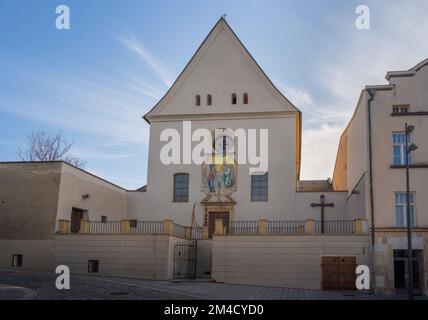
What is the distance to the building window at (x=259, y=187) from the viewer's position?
32.5m

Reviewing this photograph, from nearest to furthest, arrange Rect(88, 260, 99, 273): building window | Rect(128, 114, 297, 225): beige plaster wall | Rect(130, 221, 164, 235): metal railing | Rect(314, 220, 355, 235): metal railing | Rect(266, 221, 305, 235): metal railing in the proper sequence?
Rect(88, 260, 99, 273): building window < Rect(314, 220, 355, 235): metal railing < Rect(266, 221, 305, 235): metal railing < Rect(130, 221, 164, 235): metal railing < Rect(128, 114, 297, 225): beige plaster wall

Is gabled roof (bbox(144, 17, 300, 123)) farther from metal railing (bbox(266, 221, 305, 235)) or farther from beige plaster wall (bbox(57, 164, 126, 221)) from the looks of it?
metal railing (bbox(266, 221, 305, 235))

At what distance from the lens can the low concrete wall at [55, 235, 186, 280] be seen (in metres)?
25.0

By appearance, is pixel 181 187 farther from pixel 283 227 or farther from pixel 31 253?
pixel 31 253

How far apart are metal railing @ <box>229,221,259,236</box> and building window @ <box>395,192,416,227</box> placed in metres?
8.25

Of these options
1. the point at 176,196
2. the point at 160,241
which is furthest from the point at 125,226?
the point at 176,196

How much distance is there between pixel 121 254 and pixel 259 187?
10.8 m

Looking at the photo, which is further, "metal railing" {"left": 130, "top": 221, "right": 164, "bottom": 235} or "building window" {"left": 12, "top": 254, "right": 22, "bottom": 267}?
"metal railing" {"left": 130, "top": 221, "right": 164, "bottom": 235}

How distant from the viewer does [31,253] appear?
26016mm

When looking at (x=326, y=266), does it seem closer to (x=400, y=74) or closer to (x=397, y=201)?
(x=397, y=201)

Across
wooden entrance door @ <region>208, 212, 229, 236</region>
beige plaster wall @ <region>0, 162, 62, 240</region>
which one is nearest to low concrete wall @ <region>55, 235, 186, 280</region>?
beige plaster wall @ <region>0, 162, 62, 240</region>

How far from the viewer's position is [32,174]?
86.9 ft

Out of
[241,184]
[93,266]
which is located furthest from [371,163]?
[93,266]
